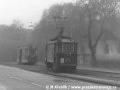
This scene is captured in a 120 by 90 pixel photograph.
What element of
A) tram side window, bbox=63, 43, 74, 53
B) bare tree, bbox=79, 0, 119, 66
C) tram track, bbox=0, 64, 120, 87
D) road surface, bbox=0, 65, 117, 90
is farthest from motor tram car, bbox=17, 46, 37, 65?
road surface, bbox=0, 65, 117, 90

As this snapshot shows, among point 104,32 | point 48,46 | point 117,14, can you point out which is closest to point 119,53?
point 104,32

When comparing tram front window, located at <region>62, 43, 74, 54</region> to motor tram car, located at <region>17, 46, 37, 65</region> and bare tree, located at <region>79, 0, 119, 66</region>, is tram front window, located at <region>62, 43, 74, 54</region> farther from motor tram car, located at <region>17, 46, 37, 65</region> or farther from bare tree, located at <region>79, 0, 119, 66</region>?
motor tram car, located at <region>17, 46, 37, 65</region>

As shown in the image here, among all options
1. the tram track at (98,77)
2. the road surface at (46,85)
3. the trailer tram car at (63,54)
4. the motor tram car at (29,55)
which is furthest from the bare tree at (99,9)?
the road surface at (46,85)

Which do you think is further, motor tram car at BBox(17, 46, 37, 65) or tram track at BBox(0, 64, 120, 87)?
motor tram car at BBox(17, 46, 37, 65)

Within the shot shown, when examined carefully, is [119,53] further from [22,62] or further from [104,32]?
[22,62]

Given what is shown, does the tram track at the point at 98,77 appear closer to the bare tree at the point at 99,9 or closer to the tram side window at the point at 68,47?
the tram side window at the point at 68,47

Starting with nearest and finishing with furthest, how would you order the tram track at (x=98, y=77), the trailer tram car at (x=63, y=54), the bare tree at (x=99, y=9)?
1. the tram track at (x=98, y=77)
2. the trailer tram car at (x=63, y=54)
3. the bare tree at (x=99, y=9)

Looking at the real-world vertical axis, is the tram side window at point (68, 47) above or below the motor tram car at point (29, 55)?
above

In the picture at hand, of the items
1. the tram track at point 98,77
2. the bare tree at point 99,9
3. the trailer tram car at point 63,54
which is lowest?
the tram track at point 98,77

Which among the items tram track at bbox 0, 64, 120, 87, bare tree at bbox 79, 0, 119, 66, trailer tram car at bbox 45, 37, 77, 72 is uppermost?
bare tree at bbox 79, 0, 119, 66

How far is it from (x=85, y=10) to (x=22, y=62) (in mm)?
17351

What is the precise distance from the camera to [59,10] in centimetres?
6838

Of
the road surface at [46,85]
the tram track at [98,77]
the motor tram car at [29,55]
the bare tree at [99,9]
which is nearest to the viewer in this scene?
the road surface at [46,85]

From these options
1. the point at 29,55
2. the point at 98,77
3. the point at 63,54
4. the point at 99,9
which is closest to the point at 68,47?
the point at 63,54
